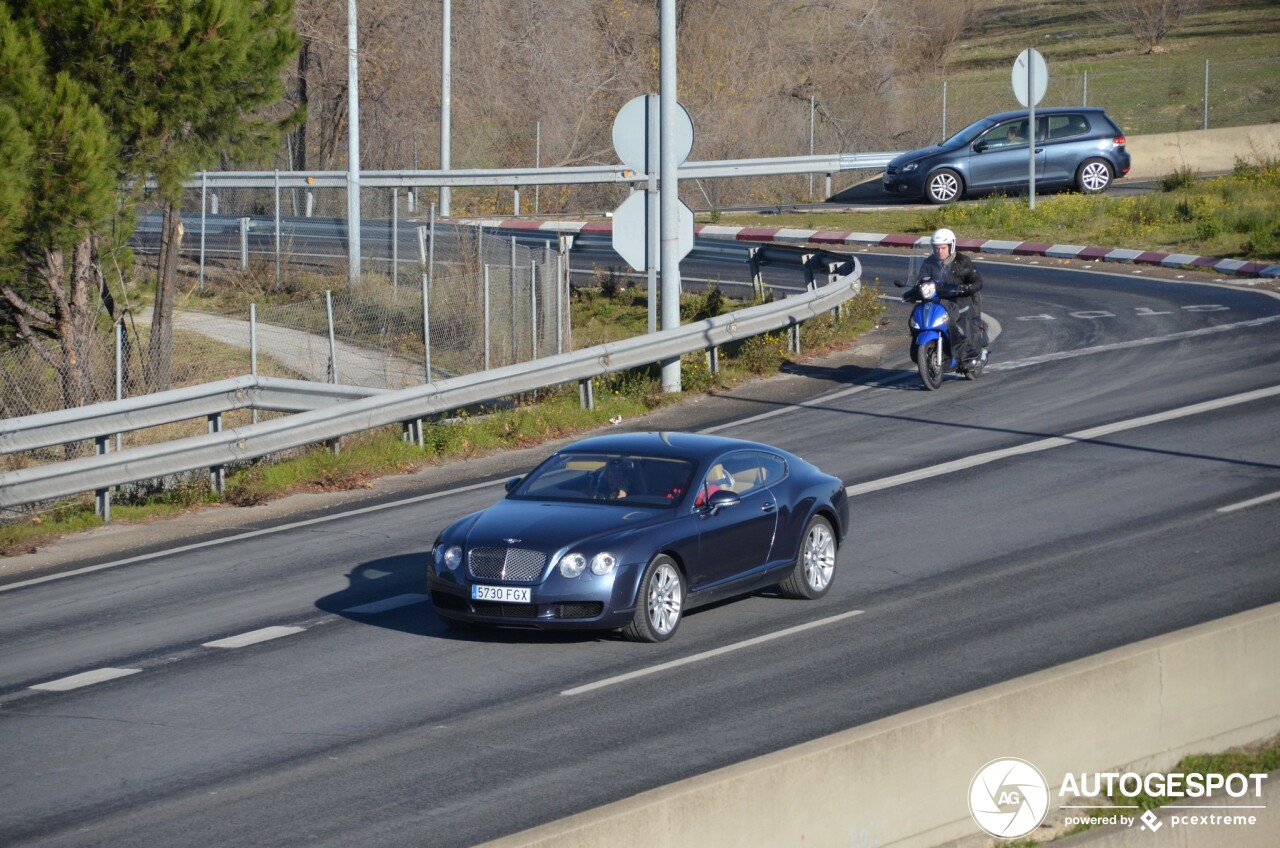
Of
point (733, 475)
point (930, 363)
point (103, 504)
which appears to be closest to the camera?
point (733, 475)

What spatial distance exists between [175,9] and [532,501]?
10122 millimetres

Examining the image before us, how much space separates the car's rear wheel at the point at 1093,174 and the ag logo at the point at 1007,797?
31.3 m

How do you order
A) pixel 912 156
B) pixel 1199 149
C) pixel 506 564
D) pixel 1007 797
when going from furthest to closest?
pixel 1199 149, pixel 912 156, pixel 506 564, pixel 1007 797

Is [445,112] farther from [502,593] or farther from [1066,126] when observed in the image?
[502,593]

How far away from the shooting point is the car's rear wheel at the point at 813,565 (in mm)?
12102

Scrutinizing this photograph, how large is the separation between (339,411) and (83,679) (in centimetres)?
735

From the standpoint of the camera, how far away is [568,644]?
11117 mm

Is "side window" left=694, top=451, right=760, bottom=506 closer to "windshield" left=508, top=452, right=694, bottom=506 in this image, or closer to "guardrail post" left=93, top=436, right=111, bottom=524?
"windshield" left=508, top=452, right=694, bottom=506

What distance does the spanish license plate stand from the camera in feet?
34.9

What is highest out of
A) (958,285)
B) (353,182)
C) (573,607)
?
(353,182)

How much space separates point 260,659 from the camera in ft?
35.8

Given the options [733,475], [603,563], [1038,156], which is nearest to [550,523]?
[603,563]

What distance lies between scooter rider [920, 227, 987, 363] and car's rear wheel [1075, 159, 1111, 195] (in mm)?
18262

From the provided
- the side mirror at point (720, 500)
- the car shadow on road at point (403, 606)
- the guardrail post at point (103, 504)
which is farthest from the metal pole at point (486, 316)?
the side mirror at point (720, 500)
